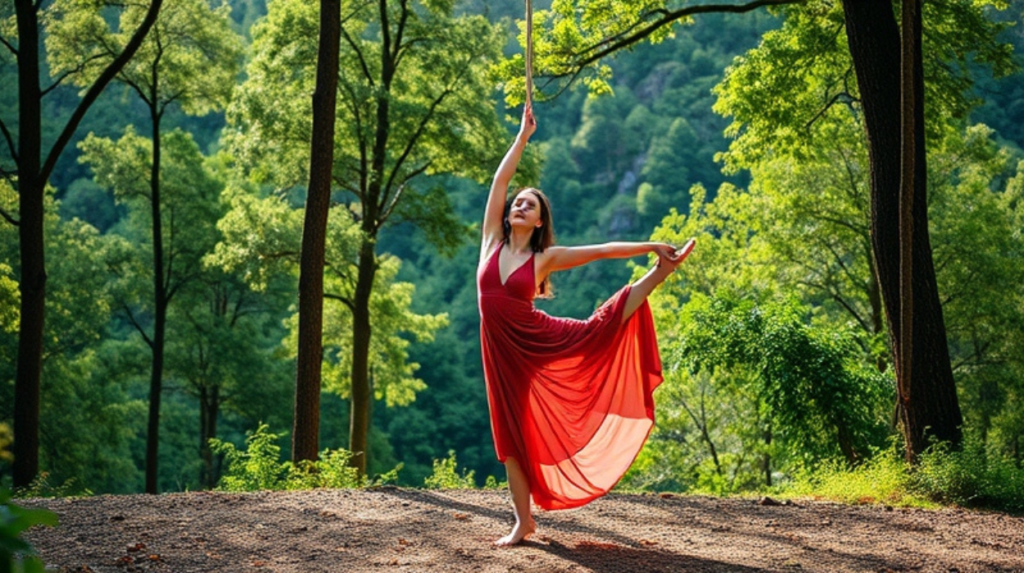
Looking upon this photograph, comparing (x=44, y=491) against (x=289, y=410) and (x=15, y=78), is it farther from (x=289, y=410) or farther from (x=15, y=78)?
(x=15, y=78)

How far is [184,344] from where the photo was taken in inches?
1057

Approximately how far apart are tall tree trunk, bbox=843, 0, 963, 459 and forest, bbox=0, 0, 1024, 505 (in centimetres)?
3

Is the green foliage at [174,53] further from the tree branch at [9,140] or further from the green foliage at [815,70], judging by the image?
the green foliage at [815,70]

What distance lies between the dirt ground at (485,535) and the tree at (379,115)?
39.0ft

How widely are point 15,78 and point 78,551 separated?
37.3m

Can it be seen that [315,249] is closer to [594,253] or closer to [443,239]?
[594,253]

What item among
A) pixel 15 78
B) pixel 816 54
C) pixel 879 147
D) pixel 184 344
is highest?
pixel 15 78

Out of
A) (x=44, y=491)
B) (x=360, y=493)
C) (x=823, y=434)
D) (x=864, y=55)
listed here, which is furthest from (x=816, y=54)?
(x=44, y=491)

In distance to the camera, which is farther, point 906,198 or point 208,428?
point 208,428

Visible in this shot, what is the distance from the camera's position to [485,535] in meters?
6.19

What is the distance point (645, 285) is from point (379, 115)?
14767 mm

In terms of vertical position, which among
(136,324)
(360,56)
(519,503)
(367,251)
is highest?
(360,56)

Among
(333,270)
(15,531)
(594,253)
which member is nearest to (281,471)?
(594,253)

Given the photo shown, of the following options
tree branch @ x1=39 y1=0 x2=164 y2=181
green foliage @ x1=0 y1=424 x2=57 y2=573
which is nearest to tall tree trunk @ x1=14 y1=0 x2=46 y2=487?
tree branch @ x1=39 y1=0 x2=164 y2=181
